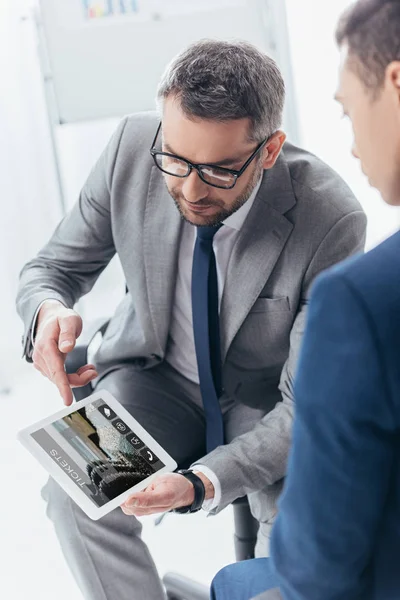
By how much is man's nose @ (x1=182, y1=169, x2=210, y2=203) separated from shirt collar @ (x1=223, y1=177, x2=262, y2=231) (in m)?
0.13

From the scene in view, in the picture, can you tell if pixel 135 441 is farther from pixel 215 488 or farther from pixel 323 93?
pixel 323 93

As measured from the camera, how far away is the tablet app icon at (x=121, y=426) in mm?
1492

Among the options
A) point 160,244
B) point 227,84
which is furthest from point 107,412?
point 227,84

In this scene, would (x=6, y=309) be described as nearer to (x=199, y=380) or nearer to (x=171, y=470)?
(x=199, y=380)

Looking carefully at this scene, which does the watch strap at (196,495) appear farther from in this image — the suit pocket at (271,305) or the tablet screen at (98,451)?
the suit pocket at (271,305)

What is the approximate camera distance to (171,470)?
1.43 m


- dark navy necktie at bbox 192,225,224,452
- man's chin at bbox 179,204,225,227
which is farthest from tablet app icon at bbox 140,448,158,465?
man's chin at bbox 179,204,225,227

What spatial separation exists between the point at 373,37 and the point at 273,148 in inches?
30.0

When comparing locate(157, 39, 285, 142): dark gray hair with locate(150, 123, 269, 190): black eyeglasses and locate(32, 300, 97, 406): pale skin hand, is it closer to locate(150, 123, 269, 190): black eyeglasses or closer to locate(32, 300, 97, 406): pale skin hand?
locate(150, 123, 269, 190): black eyeglasses

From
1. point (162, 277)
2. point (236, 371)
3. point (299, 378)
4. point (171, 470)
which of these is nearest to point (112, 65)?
point (162, 277)

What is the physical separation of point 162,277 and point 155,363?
0.20 meters

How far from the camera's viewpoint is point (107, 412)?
151 centimetres

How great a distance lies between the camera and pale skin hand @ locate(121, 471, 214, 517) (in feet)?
4.19

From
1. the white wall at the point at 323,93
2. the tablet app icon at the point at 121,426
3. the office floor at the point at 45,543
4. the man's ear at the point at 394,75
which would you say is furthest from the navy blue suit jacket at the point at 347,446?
the white wall at the point at 323,93
